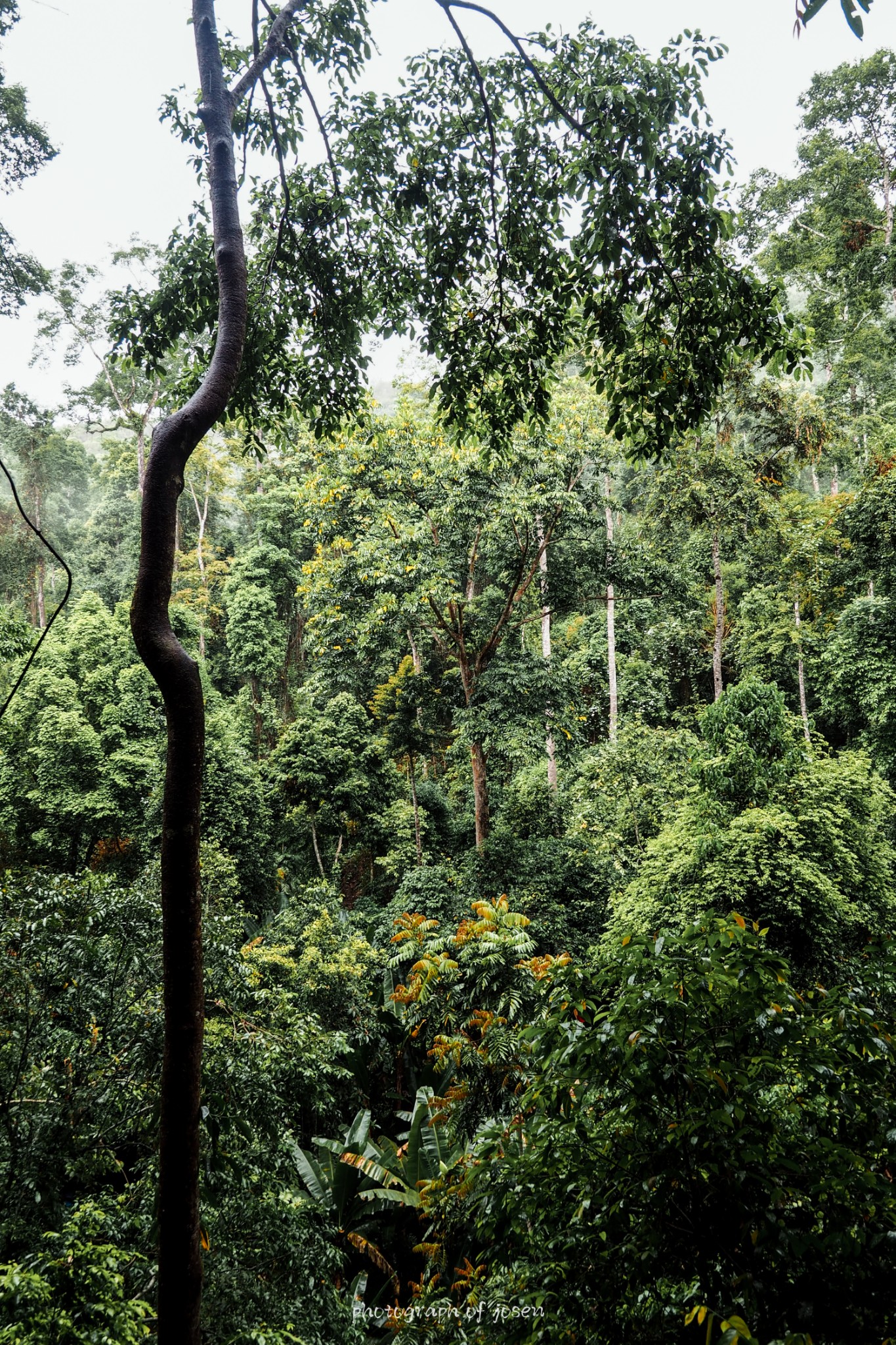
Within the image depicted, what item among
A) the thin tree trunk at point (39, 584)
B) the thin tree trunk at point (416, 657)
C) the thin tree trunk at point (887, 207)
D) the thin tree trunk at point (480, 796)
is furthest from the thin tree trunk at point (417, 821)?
the thin tree trunk at point (39, 584)

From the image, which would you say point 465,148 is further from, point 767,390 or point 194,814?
point 767,390

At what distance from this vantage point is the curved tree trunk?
1784mm

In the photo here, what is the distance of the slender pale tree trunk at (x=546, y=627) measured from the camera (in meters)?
11.5

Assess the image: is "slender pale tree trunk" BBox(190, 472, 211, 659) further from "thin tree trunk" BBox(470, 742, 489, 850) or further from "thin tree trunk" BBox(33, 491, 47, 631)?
"thin tree trunk" BBox(470, 742, 489, 850)

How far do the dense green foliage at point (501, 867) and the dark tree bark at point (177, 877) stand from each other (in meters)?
0.92

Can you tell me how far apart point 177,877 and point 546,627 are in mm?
14637

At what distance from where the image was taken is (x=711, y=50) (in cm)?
296

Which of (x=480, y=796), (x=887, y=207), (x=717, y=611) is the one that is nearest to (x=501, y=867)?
(x=480, y=796)

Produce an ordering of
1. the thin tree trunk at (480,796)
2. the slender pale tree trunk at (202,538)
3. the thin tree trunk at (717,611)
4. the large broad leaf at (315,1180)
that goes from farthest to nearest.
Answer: the slender pale tree trunk at (202,538), the thin tree trunk at (717,611), the thin tree trunk at (480,796), the large broad leaf at (315,1180)

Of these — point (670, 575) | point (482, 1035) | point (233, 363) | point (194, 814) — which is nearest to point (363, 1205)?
point (482, 1035)

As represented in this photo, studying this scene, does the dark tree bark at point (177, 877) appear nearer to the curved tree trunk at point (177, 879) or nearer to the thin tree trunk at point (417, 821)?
the curved tree trunk at point (177, 879)

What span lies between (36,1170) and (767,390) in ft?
55.6

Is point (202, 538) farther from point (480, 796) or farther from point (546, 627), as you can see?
point (480, 796)

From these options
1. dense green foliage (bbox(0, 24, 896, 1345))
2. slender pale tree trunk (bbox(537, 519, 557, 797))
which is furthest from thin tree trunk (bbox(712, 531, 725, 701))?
slender pale tree trunk (bbox(537, 519, 557, 797))
